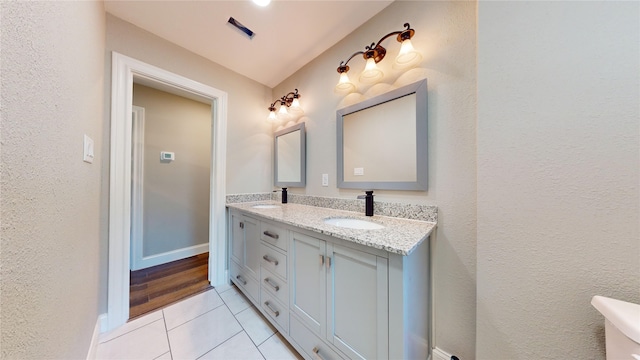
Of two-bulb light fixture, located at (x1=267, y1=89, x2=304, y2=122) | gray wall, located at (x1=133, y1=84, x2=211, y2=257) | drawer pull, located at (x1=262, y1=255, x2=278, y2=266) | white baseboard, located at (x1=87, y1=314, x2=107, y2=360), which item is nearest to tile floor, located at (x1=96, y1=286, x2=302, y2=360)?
white baseboard, located at (x1=87, y1=314, x2=107, y2=360)

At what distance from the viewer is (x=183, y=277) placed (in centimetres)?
204

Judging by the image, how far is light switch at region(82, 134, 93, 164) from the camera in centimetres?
94

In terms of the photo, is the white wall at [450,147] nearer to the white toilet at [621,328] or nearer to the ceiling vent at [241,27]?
the white toilet at [621,328]

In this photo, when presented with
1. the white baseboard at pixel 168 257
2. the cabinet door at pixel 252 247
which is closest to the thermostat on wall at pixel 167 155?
the white baseboard at pixel 168 257

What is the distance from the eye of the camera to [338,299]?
0.94m

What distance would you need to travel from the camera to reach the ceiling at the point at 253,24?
1335mm

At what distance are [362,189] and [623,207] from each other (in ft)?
3.56

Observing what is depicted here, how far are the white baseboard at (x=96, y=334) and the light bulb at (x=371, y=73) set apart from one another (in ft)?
7.77

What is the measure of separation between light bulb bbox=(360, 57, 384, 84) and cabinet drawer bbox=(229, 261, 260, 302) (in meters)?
1.79

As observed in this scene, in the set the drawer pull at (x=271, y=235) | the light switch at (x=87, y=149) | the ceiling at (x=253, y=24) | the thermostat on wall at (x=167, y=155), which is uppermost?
the ceiling at (x=253, y=24)

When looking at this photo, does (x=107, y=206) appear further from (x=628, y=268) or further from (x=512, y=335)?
(x=628, y=268)

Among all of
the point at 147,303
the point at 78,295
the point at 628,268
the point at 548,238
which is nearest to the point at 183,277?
the point at 147,303

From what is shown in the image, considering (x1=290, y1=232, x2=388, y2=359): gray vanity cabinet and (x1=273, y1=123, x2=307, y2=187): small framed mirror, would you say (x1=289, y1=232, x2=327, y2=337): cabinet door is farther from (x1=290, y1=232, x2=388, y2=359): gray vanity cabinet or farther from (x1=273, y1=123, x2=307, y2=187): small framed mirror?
(x1=273, y1=123, x2=307, y2=187): small framed mirror

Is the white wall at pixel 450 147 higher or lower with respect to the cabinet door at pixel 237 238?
higher
